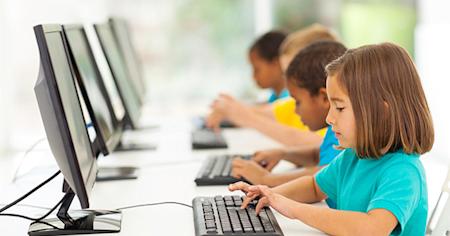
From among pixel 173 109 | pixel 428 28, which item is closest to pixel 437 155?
pixel 428 28

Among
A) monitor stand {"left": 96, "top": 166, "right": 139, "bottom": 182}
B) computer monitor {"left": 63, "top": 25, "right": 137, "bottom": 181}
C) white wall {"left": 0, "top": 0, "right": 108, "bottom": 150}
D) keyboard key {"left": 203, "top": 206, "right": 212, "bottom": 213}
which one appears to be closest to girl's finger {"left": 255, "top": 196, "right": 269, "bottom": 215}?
keyboard key {"left": 203, "top": 206, "right": 212, "bottom": 213}

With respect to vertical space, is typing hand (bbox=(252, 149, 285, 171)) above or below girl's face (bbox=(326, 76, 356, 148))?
below

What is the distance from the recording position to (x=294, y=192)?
196 centimetres

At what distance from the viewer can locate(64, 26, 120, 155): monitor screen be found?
2.13 m

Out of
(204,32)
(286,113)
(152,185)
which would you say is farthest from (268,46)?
(204,32)

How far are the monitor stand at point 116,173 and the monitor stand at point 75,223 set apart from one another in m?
0.53

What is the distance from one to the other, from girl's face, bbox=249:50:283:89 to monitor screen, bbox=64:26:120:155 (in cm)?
113

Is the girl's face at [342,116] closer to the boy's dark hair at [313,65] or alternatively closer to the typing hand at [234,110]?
the boy's dark hair at [313,65]

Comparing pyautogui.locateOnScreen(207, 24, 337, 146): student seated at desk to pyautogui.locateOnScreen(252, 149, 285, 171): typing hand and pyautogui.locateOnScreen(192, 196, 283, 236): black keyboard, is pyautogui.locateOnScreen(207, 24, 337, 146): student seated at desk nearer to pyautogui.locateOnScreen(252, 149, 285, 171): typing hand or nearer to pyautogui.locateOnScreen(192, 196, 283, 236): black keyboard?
pyautogui.locateOnScreen(252, 149, 285, 171): typing hand

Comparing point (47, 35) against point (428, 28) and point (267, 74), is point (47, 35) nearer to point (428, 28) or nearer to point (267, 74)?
point (267, 74)

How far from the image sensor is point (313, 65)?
2348 mm

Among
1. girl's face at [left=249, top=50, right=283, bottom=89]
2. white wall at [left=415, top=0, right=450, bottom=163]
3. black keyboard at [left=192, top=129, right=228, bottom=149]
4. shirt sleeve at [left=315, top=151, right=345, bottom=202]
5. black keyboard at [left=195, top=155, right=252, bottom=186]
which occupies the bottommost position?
white wall at [left=415, top=0, right=450, bottom=163]

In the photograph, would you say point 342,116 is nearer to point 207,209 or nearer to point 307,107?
point 207,209

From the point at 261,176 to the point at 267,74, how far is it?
1456 mm
